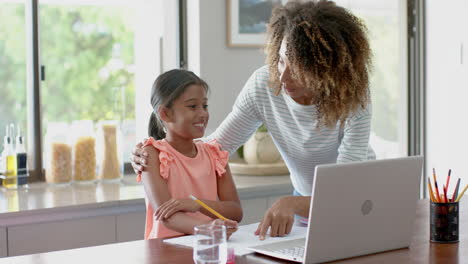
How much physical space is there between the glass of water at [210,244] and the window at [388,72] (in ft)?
8.47

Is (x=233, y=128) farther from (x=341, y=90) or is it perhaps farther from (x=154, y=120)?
(x=341, y=90)

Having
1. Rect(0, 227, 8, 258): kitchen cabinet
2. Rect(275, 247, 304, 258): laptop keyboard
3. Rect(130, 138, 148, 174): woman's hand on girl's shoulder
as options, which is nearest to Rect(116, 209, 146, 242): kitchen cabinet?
Rect(0, 227, 8, 258): kitchen cabinet

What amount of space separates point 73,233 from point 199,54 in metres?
1.12

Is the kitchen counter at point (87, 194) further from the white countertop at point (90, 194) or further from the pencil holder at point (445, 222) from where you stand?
the pencil holder at point (445, 222)

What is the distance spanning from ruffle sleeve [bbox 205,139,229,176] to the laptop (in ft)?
1.77

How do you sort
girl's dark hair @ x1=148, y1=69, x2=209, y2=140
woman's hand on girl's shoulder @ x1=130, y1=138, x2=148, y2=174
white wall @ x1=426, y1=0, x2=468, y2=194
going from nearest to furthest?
1. woman's hand on girl's shoulder @ x1=130, y1=138, x2=148, y2=174
2. girl's dark hair @ x1=148, y1=69, x2=209, y2=140
3. white wall @ x1=426, y1=0, x2=468, y2=194

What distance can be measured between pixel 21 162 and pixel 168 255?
156 centimetres

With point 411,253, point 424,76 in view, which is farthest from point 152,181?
point 424,76

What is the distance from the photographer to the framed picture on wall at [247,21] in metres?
3.29

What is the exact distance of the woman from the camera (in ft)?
6.28

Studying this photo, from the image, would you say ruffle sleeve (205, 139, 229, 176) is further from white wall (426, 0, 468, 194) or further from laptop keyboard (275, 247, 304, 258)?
white wall (426, 0, 468, 194)

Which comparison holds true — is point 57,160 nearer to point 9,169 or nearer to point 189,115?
point 9,169

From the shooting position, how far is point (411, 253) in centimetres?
159

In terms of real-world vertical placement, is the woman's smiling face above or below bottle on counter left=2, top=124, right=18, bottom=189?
above
